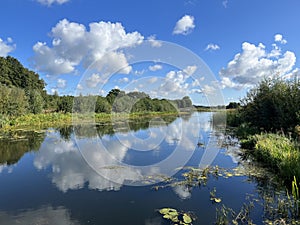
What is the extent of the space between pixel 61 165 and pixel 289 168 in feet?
26.7

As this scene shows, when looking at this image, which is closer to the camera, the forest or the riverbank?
the riverbank

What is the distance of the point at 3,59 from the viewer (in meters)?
40.3

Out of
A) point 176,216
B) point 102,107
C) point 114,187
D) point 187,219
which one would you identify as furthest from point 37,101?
point 187,219

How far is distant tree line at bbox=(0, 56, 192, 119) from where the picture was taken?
2578 cm

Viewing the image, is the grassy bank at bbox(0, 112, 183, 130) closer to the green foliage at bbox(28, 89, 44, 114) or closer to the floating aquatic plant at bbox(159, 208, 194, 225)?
the green foliage at bbox(28, 89, 44, 114)

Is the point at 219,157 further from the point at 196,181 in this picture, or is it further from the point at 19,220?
the point at 19,220

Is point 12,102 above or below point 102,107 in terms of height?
below

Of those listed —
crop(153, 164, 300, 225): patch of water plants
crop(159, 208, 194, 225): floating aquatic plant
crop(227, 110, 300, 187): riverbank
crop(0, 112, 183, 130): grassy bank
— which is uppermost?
crop(0, 112, 183, 130): grassy bank

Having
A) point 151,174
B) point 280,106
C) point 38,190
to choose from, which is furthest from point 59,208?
point 280,106

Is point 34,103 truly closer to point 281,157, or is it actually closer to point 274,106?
point 274,106

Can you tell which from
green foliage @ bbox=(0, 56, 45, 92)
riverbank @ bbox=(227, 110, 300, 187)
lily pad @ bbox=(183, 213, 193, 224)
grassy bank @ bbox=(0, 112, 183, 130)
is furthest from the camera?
green foliage @ bbox=(0, 56, 45, 92)

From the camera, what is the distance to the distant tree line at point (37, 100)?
84.6 feet

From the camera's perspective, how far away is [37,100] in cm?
3134

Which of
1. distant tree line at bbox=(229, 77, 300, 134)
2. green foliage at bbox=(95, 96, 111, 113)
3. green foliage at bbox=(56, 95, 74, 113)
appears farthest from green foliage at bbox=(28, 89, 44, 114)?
distant tree line at bbox=(229, 77, 300, 134)
